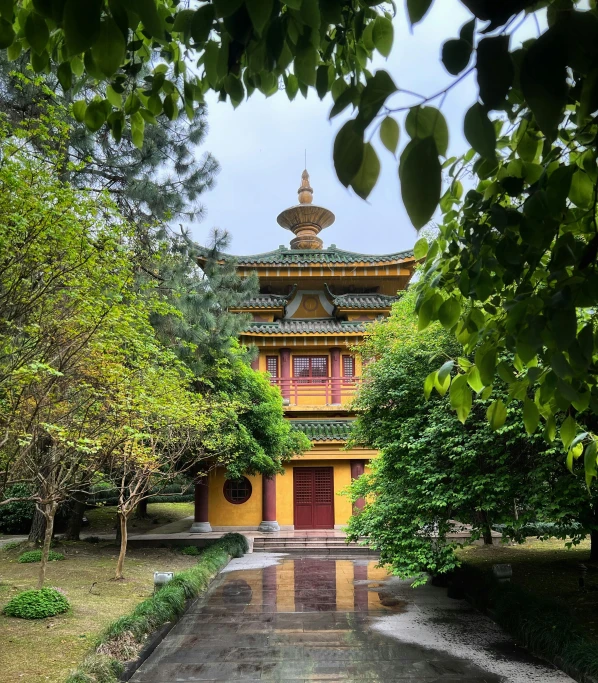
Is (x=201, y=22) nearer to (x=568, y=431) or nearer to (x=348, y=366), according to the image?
(x=568, y=431)

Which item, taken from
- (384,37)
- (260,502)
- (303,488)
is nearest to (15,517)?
(260,502)

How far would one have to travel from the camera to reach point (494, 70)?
0.79 metres

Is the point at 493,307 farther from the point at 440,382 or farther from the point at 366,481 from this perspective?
the point at 366,481

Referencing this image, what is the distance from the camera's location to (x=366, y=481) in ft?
31.0

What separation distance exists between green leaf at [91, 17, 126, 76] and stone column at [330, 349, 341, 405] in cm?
1731

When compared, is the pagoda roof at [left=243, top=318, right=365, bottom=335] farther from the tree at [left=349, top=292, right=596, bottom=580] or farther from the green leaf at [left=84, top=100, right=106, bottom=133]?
the green leaf at [left=84, top=100, right=106, bottom=133]

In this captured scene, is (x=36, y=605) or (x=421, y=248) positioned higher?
(x=421, y=248)

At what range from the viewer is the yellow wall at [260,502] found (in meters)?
17.7

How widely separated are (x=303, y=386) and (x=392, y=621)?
10681 millimetres

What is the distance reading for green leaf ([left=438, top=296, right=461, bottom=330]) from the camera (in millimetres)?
1597

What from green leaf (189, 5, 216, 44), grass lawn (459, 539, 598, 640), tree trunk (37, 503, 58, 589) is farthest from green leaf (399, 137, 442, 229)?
tree trunk (37, 503, 58, 589)

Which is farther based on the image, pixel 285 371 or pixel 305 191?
pixel 305 191

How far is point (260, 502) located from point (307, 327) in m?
5.57

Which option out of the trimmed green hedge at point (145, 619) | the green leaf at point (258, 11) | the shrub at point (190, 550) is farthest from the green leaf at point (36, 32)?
the shrub at point (190, 550)
